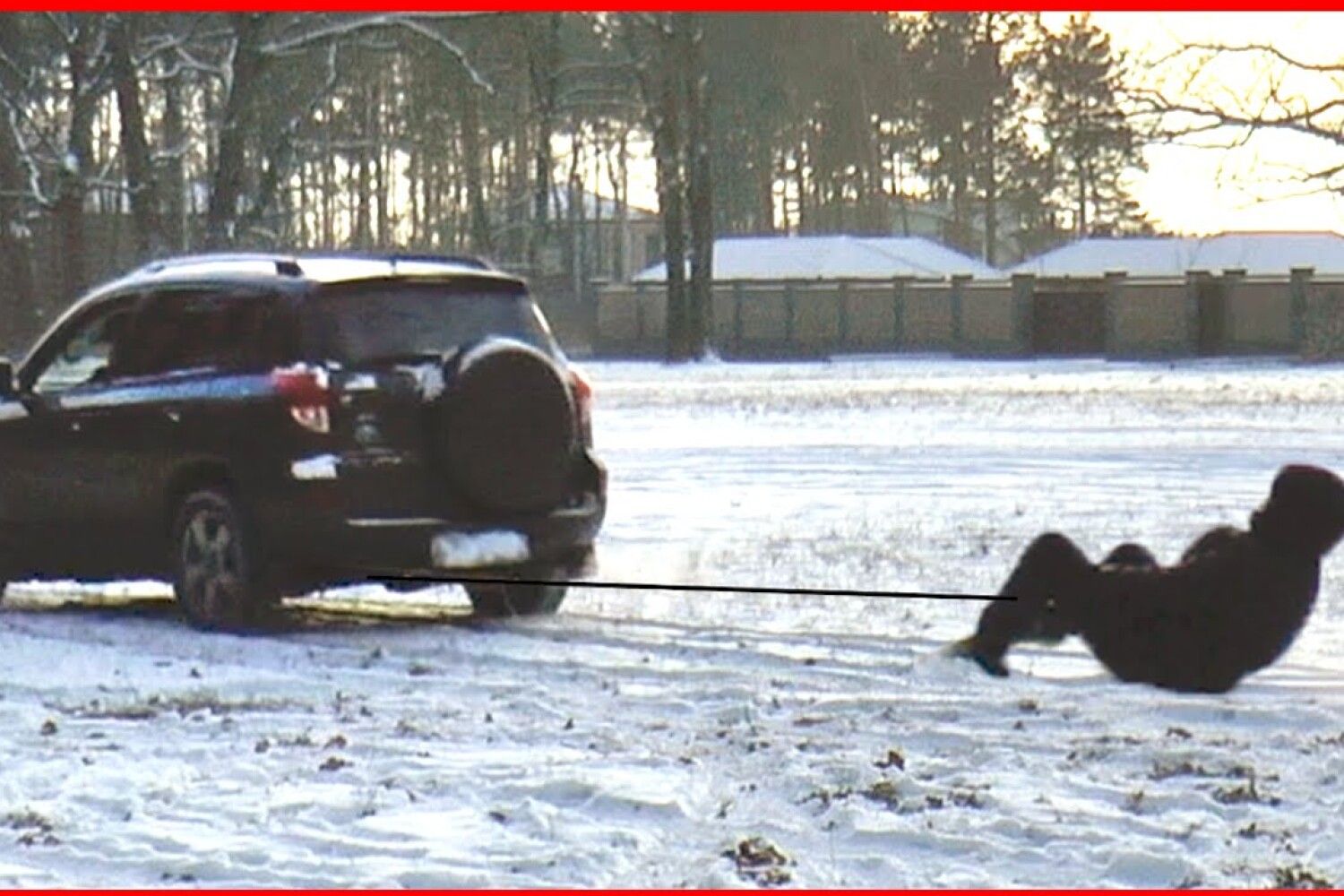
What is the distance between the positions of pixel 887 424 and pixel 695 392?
10197 millimetres

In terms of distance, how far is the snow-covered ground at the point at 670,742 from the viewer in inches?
259

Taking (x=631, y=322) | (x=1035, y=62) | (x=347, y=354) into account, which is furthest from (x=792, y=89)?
(x=631, y=322)

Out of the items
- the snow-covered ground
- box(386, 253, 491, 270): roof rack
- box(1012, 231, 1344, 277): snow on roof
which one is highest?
box(1012, 231, 1344, 277): snow on roof

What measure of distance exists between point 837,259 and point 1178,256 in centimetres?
810

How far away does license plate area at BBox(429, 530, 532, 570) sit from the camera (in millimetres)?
9992

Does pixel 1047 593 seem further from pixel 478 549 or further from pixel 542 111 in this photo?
pixel 542 111

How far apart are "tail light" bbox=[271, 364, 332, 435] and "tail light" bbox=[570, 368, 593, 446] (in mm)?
953

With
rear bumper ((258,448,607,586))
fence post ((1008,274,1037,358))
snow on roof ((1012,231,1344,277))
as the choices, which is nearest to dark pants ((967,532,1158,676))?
rear bumper ((258,448,607,586))

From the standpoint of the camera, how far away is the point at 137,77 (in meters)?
22.2

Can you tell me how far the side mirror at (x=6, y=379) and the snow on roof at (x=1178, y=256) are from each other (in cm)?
4619

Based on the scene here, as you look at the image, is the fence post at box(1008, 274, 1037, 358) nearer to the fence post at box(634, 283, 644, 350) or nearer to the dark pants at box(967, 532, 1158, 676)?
the fence post at box(634, 283, 644, 350)

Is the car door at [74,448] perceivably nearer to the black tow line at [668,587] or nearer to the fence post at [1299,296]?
the black tow line at [668,587]

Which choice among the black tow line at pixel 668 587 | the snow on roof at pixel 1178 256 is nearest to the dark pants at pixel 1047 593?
the black tow line at pixel 668 587

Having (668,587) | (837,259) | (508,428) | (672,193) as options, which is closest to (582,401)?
(668,587)
